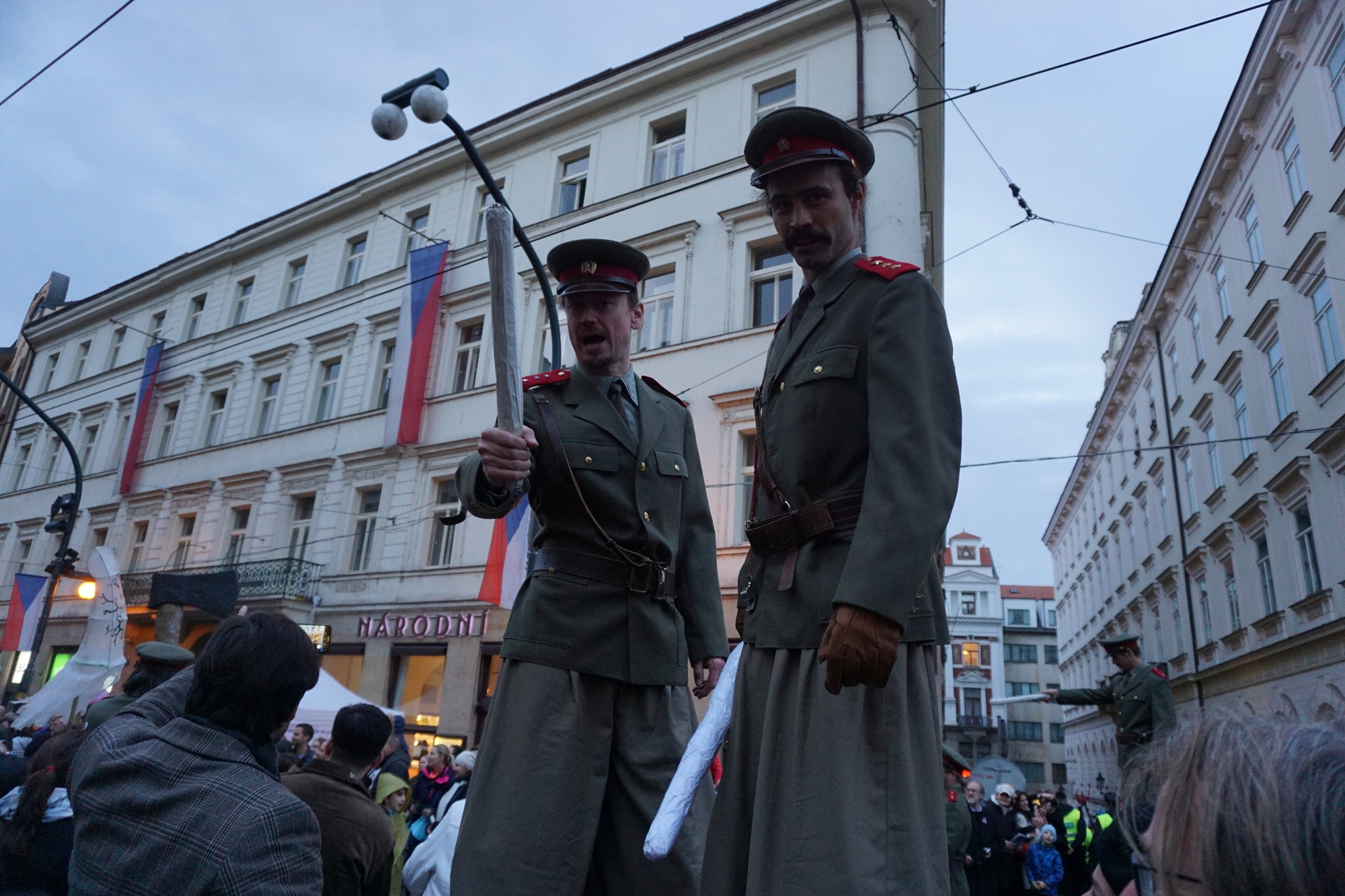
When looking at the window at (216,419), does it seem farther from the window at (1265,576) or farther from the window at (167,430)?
the window at (1265,576)

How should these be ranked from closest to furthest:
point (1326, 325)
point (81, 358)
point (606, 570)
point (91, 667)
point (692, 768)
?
point (692, 768), point (606, 570), point (91, 667), point (1326, 325), point (81, 358)

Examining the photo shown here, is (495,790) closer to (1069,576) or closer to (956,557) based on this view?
(1069,576)

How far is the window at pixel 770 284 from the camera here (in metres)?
16.3

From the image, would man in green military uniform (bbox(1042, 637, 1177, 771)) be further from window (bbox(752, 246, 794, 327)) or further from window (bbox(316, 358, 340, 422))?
window (bbox(316, 358, 340, 422))

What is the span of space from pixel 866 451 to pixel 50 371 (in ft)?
129

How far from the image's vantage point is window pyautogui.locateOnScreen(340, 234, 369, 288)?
942 inches

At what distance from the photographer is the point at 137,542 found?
84.7 ft

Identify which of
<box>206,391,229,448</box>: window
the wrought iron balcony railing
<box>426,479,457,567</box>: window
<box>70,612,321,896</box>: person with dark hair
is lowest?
<box>70,612,321,896</box>: person with dark hair

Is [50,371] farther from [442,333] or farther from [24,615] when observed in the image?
[442,333]

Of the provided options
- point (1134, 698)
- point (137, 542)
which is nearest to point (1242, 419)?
point (1134, 698)

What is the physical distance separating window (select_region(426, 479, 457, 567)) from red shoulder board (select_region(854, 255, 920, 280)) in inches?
664

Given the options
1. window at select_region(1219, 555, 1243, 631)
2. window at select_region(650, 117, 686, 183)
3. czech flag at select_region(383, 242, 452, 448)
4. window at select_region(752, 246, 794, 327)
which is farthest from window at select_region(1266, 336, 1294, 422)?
czech flag at select_region(383, 242, 452, 448)

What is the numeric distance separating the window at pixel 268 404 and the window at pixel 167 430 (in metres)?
3.81

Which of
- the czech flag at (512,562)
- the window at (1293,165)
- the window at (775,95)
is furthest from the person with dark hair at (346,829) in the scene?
the window at (1293,165)
